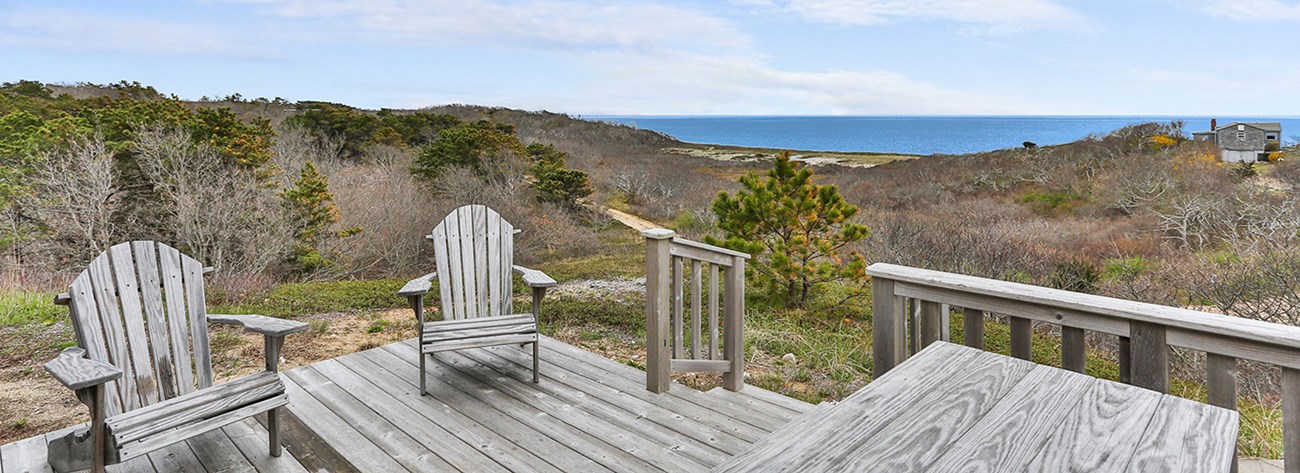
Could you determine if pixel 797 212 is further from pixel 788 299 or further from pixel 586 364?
pixel 586 364

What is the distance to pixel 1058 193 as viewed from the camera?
13047 mm

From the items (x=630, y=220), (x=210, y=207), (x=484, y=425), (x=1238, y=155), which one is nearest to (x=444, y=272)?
(x=484, y=425)

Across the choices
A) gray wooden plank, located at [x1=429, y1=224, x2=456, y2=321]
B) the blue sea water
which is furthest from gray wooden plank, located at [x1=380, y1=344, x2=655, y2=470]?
the blue sea water

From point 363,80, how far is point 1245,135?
2375 centimetres

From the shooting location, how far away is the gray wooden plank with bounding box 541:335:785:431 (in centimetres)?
262

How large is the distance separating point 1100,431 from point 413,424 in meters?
2.45

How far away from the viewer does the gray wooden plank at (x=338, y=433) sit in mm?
2307

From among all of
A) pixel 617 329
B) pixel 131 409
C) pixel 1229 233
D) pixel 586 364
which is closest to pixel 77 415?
pixel 131 409

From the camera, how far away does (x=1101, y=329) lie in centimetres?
153

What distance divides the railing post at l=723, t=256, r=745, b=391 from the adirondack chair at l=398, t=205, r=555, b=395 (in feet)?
3.05

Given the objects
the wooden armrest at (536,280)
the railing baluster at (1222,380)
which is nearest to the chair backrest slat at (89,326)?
the wooden armrest at (536,280)

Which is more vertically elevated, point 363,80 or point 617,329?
point 363,80

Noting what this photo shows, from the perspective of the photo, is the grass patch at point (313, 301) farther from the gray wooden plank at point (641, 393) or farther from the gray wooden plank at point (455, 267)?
the gray wooden plank at point (641, 393)

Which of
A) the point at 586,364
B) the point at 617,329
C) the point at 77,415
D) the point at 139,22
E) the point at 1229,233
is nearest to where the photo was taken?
the point at 77,415
